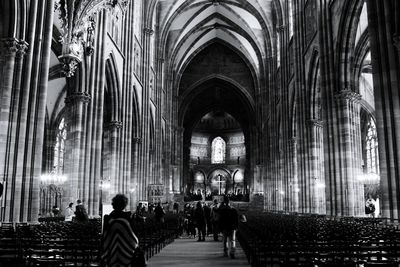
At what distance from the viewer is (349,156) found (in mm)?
20641

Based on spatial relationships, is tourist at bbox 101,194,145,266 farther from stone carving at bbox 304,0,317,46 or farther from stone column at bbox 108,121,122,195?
stone carving at bbox 304,0,317,46

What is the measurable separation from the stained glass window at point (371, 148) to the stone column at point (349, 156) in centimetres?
2339

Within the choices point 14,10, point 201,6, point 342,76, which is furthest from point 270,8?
point 14,10

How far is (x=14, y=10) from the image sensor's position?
14.7 metres

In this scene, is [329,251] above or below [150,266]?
above

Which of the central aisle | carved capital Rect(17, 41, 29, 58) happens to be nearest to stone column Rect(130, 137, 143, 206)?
the central aisle

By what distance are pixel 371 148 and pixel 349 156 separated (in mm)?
25225

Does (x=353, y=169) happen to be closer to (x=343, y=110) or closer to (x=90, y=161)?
(x=343, y=110)

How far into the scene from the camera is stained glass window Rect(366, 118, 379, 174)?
42250 mm

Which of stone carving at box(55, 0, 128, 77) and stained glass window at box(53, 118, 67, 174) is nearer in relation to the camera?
stone carving at box(55, 0, 128, 77)

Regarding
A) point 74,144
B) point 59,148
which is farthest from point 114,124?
point 59,148

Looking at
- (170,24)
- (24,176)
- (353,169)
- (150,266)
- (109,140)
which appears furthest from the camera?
(170,24)

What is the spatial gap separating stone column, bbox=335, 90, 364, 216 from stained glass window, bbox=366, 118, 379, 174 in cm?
2339

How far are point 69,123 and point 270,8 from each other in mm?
30888
